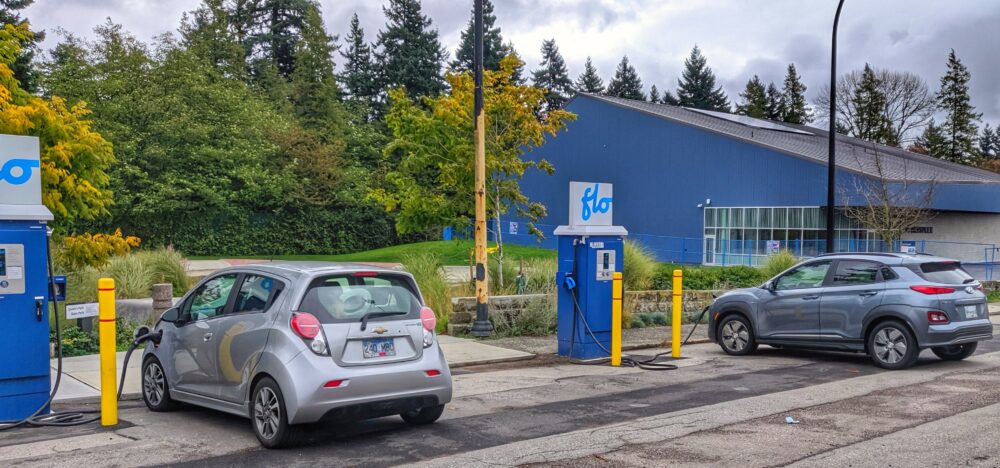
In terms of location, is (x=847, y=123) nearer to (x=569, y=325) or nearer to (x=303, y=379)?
(x=569, y=325)

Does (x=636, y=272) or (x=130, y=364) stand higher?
(x=636, y=272)

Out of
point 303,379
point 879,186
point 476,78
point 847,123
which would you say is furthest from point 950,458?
point 847,123

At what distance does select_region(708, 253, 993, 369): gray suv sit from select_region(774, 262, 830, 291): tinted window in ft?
0.05

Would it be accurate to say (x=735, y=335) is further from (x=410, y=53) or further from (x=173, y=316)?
(x=410, y=53)

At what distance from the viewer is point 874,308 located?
12234mm

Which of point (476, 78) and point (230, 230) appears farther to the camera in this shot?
point (230, 230)

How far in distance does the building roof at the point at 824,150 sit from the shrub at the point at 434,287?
2185 cm

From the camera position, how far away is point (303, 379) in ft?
23.0

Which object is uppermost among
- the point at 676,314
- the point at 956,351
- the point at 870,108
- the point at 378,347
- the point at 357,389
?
the point at 870,108

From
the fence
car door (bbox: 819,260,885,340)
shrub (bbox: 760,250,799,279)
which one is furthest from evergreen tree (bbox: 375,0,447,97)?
car door (bbox: 819,260,885,340)

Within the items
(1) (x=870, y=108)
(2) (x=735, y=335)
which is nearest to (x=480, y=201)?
(2) (x=735, y=335)

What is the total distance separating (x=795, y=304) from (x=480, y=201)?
5385 mm

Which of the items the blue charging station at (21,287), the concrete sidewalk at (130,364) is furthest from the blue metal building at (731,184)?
the blue charging station at (21,287)

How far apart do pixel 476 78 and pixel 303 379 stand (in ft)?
28.0
